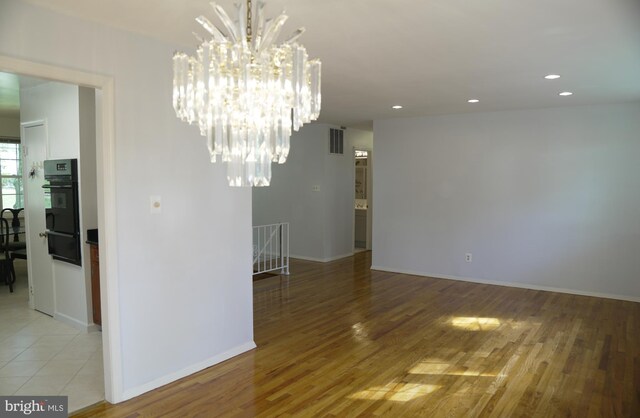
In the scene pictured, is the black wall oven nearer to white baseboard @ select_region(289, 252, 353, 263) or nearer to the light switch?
the light switch

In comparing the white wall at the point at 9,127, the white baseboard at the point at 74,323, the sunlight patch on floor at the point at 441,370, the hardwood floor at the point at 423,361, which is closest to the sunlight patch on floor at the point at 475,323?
the hardwood floor at the point at 423,361

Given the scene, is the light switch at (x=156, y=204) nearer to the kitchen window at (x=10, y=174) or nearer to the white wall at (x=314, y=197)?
the white wall at (x=314, y=197)

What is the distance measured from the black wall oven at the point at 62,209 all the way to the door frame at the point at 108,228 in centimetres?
168

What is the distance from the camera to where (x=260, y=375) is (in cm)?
335

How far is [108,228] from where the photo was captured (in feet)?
9.34

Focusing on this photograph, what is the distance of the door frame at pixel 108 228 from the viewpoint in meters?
2.82

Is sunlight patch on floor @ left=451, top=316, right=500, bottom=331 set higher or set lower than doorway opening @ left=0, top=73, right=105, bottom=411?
lower

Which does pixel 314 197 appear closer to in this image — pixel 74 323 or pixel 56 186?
pixel 56 186

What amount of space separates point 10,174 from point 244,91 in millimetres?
8804

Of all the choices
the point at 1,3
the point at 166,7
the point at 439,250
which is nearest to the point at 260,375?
the point at 166,7

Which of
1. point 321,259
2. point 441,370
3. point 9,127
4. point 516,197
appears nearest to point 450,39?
point 441,370

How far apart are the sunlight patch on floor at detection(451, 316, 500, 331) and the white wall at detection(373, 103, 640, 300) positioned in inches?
70.3

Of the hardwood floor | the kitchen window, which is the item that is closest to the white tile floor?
the hardwood floor

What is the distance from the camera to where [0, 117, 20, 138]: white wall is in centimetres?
819
